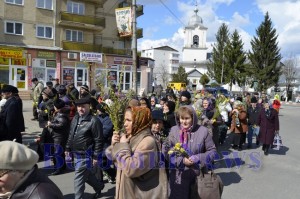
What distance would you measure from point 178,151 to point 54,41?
29.2 meters

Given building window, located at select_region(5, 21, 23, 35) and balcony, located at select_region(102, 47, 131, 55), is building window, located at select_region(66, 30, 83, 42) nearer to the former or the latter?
balcony, located at select_region(102, 47, 131, 55)

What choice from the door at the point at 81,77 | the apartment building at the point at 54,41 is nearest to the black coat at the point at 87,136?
the apartment building at the point at 54,41

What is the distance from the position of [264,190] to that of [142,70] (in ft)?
103

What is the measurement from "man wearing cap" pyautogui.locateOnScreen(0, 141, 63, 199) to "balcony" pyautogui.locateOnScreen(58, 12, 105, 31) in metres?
30.8

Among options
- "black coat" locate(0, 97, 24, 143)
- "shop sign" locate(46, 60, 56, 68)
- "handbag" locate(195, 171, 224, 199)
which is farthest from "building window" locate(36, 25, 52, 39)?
"handbag" locate(195, 171, 224, 199)

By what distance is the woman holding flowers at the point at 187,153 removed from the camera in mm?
3594

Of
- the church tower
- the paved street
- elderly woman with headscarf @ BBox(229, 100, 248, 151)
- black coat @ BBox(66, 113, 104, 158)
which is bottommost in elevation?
the paved street

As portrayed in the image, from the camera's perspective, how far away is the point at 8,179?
1.85 m

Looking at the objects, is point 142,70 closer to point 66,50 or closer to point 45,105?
point 66,50

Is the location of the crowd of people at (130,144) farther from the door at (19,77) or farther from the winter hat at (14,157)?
the door at (19,77)

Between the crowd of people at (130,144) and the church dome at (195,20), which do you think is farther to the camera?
the church dome at (195,20)

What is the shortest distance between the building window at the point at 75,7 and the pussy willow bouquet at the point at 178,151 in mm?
31332

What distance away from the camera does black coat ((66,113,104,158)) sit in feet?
15.2

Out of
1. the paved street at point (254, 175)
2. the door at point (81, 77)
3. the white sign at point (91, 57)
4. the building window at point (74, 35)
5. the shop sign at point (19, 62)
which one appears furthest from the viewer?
the building window at point (74, 35)
